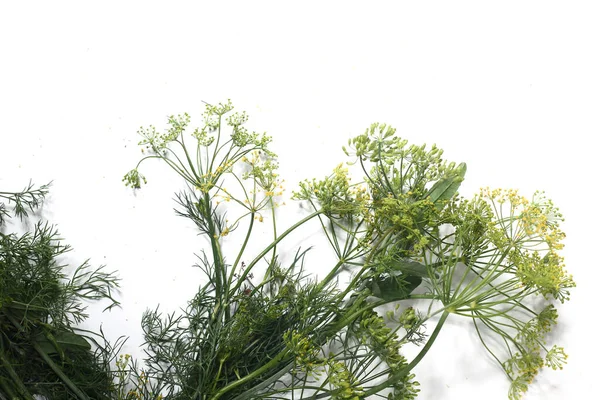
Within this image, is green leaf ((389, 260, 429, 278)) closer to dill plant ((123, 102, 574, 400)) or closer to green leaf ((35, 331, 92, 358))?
dill plant ((123, 102, 574, 400))

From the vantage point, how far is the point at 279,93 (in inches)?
61.3

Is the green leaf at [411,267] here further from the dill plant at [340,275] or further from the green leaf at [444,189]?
the green leaf at [444,189]

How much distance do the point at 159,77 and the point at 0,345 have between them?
831 millimetres

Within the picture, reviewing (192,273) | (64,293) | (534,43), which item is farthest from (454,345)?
(64,293)

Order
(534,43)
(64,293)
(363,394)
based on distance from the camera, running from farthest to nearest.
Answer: (534,43)
(64,293)
(363,394)

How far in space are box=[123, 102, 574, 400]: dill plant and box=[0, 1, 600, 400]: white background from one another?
0.28ft

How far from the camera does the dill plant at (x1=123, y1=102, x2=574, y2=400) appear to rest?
49.1 inches

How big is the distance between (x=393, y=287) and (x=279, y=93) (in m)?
0.65

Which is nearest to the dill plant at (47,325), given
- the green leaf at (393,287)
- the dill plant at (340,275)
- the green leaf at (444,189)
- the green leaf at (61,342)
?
the green leaf at (61,342)

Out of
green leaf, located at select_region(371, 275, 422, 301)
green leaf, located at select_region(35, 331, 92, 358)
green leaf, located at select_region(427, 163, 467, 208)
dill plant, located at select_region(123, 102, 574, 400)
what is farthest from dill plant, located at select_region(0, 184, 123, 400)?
green leaf, located at select_region(427, 163, 467, 208)

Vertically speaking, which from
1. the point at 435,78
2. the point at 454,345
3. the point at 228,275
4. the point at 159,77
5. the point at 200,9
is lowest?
the point at 454,345

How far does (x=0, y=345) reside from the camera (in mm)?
1281

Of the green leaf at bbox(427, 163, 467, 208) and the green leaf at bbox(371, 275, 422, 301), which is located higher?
the green leaf at bbox(427, 163, 467, 208)

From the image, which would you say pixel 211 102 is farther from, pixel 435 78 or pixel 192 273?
pixel 435 78
